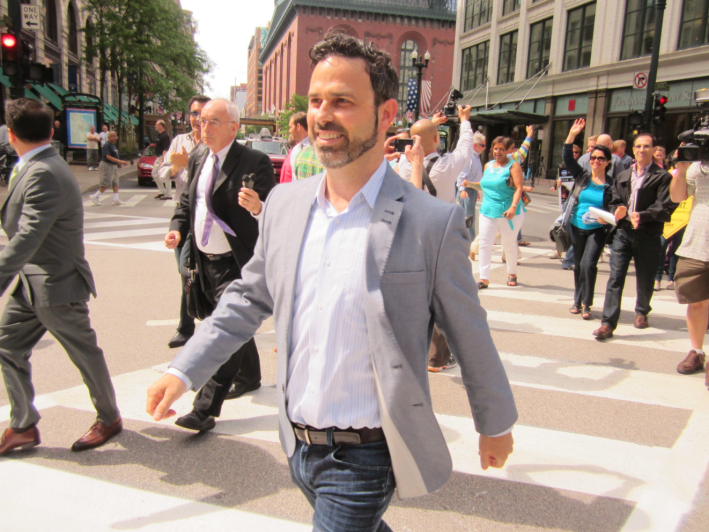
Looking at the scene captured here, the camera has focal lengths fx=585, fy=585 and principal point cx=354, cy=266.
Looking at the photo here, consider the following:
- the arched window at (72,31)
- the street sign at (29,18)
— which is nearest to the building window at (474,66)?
the arched window at (72,31)

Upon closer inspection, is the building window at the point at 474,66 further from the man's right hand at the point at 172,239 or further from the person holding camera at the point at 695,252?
the man's right hand at the point at 172,239

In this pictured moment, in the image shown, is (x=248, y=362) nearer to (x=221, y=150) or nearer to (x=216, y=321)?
(x=221, y=150)

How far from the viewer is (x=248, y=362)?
14.1ft

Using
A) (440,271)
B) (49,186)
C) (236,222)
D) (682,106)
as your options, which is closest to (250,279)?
(440,271)

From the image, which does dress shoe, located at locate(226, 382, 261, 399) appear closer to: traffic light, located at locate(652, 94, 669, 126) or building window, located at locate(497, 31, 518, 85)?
traffic light, located at locate(652, 94, 669, 126)

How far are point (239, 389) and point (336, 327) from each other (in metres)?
2.76

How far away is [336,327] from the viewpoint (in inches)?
69.5

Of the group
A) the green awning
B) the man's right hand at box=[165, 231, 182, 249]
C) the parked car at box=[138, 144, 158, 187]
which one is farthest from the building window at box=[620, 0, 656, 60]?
the green awning

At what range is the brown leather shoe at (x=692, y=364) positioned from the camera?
5082mm

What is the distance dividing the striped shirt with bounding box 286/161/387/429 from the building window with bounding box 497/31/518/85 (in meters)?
37.8

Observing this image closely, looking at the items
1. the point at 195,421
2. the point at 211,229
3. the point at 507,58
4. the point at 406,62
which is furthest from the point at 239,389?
the point at 406,62

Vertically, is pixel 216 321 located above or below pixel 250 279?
below

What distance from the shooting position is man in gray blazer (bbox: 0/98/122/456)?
3207 millimetres

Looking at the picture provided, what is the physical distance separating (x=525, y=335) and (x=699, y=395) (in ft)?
5.77
